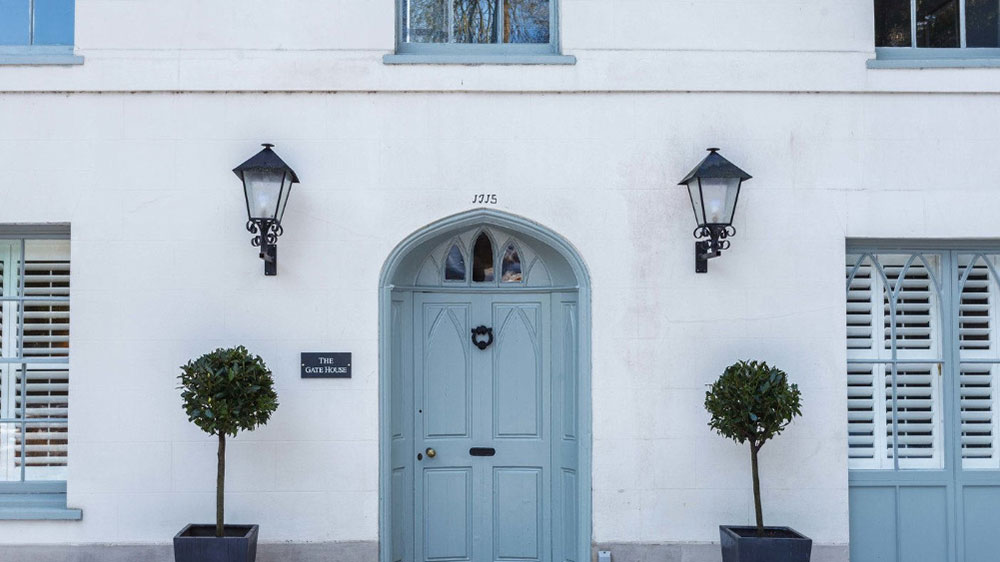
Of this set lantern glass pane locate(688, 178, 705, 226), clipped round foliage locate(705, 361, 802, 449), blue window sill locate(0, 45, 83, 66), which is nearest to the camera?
clipped round foliage locate(705, 361, 802, 449)

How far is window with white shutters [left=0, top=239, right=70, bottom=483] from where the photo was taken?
5.98 metres

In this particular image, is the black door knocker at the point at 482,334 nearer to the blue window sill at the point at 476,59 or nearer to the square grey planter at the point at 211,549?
the blue window sill at the point at 476,59

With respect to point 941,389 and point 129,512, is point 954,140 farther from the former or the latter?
point 129,512

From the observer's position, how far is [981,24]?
20.5 ft

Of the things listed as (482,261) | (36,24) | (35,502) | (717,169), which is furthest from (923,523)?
(36,24)

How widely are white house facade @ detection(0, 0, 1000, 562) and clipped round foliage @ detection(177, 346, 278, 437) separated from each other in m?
0.49

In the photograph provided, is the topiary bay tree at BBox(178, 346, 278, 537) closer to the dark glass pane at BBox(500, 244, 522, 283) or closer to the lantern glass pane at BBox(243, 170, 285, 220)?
the lantern glass pane at BBox(243, 170, 285, 220)

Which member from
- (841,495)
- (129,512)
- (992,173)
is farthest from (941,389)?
(129,512)

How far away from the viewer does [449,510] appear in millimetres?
6230

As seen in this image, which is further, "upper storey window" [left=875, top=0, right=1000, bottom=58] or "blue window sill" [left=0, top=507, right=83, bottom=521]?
"upper storey window" [left=875, top=0, right=1000, bottom=58]

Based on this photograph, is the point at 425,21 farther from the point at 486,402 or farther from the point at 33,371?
the point at 33,371

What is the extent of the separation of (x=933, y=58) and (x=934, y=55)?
58 mm

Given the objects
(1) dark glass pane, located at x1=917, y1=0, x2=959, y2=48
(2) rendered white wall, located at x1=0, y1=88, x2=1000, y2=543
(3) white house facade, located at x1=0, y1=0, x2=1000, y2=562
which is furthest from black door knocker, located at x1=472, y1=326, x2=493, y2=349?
(1) dark glass pane, located at x1=917, y1=0, x2=959, y2=48

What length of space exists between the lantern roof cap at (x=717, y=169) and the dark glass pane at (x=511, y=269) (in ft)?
5.02
